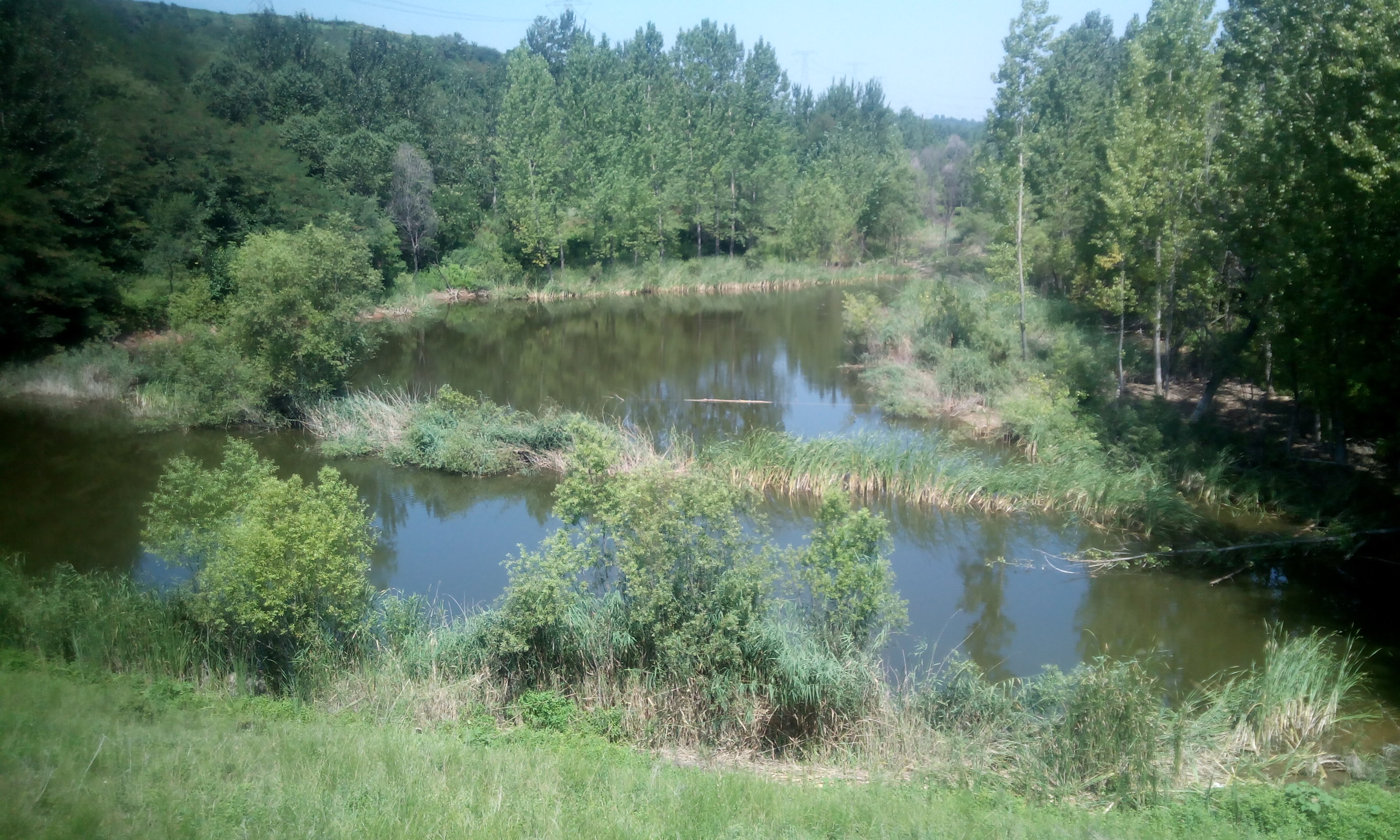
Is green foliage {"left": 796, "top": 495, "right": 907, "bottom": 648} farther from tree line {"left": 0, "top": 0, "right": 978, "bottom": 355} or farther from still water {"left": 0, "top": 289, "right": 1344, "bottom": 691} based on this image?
tree line {"left": 0, "top": 0, "right": 978, "bottom": 355}

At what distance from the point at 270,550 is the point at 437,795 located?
11.9 feet

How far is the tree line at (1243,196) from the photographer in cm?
1208

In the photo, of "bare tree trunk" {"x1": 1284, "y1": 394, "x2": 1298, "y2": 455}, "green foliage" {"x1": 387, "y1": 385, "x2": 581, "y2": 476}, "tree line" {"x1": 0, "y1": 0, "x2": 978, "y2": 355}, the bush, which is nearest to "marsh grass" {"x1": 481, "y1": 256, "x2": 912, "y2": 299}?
"tree line" {"x1": 0, "y1": 0, "x2": 978, "y2": 355}

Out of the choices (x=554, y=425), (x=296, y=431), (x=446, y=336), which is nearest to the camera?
(x=554, y=425)

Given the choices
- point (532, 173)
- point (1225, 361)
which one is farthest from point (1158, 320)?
point (532, 173)

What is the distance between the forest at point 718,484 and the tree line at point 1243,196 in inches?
3.8

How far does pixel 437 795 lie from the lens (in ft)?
18.4

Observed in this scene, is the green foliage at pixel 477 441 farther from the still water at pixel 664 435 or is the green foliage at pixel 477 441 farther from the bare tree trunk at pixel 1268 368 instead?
the bare tree trunk at pixel 1268 368

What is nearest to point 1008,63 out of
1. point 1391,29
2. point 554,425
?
point 1391,29

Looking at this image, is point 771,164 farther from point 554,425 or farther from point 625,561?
point 625,561

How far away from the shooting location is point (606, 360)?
28641 mm

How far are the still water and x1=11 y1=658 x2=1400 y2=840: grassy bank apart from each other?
3.85 meters

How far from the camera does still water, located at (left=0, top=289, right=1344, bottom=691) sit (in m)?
11.4

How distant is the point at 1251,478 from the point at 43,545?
62.9 feet
